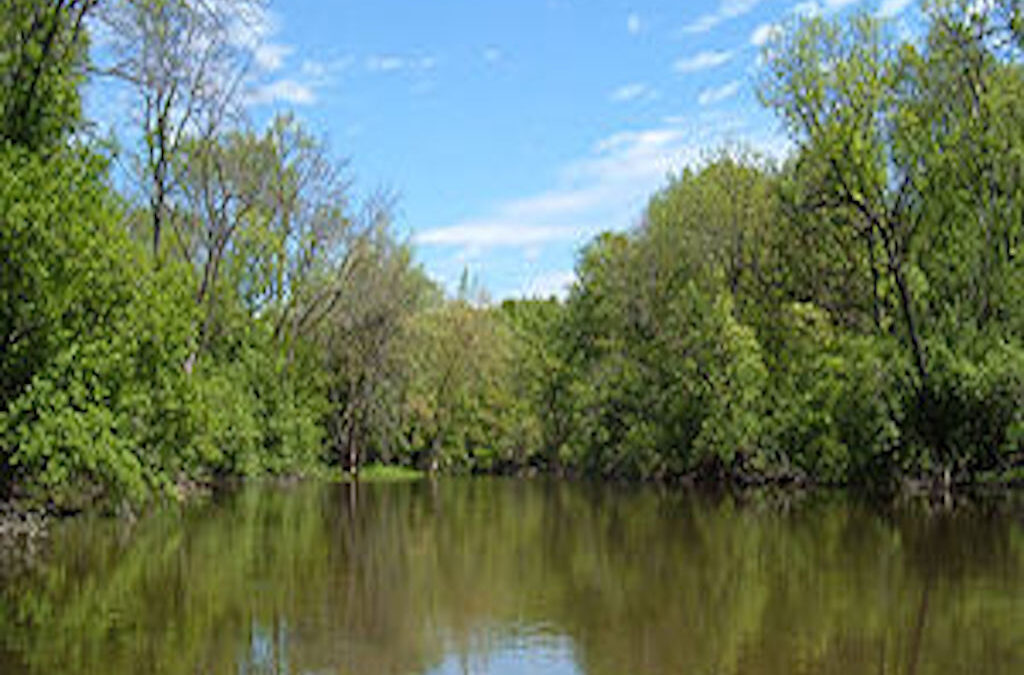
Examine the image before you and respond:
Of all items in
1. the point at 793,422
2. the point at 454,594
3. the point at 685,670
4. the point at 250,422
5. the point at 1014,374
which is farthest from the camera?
the point at 250,422

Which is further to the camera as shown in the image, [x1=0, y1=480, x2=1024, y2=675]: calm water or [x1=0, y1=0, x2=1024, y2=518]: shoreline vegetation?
[x1=0, y1=0, x2=1024, y2=518]: shoreline vegetation

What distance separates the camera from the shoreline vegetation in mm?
18625

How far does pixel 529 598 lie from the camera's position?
41.7 feet

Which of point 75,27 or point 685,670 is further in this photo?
point 75,27

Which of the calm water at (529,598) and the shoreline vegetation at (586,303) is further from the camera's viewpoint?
the shoreline vegetation at (586,303)

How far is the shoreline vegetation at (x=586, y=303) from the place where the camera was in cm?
1862

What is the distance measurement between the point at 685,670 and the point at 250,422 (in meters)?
33.6

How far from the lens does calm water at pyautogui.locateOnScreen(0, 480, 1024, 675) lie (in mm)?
9094

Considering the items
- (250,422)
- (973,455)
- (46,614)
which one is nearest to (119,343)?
(46,614)

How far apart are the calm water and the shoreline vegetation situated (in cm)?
421

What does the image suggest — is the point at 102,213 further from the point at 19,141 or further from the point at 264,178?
the point at 264,178

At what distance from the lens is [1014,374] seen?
2705 cm

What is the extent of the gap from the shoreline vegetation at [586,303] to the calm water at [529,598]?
13.8 feet

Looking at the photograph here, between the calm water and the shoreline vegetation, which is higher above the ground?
the shoreline vegetation
